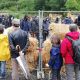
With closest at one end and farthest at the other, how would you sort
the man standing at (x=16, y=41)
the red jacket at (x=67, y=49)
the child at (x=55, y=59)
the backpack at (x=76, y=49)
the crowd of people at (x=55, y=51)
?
1. the backpack at (x=76, y=49)
2. the red jacket at (x=67, y=49)
3. the crowd of people at (x=55, y=51)
4. the child at (x=55, y=59)
5. the man standing at (x=16, y=41)

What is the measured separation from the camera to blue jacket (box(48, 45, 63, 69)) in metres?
11.3

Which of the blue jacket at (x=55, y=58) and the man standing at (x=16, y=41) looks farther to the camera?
the man standing at (x=16, y=41)

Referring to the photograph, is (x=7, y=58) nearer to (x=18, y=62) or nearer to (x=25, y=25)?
(x=18, y=62)

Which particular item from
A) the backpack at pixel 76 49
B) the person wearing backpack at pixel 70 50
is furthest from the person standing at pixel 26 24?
the backpack at pixel 76 49

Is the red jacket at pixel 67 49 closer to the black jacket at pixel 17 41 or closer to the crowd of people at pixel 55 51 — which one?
the crowd of people at pixel 55 51

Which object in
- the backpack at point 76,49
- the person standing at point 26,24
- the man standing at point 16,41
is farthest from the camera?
the person standing at point 26,24

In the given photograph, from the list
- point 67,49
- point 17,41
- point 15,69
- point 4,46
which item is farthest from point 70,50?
point 4,46

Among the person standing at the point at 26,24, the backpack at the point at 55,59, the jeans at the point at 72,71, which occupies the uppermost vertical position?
the backpack at the point at 55,59

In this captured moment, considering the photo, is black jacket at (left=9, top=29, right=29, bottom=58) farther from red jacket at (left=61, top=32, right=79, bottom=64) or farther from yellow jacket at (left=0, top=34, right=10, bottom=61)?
red jacket at (left=61, top=32, right=79, bottom=64)

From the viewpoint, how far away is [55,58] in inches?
448

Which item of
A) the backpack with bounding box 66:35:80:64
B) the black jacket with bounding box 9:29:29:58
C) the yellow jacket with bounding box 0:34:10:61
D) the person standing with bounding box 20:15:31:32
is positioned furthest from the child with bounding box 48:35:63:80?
the person standing with bounding box 20:15:31:32

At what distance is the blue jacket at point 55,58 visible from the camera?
11328 mm

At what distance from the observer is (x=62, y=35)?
12.8 m

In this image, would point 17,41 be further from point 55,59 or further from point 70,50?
point 70,50
